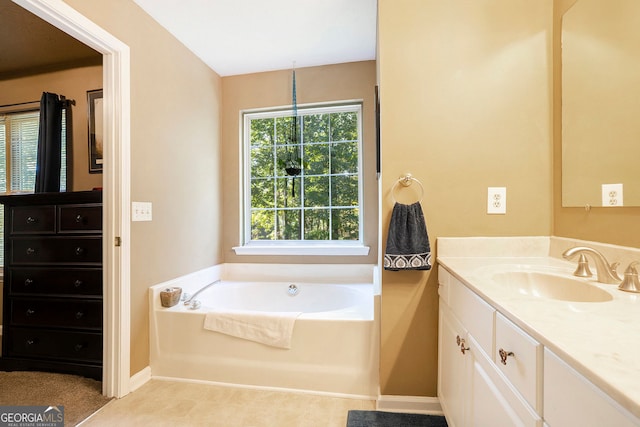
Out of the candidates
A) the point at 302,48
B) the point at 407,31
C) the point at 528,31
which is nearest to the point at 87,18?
the point at 302,48

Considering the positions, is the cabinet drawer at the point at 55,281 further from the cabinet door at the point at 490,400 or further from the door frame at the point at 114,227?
the cabinet door at the point at 490,400

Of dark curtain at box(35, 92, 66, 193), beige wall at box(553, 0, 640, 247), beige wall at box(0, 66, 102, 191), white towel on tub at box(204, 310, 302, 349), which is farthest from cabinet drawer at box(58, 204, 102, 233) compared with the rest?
beige wall at box(553, 0, 640, 247)

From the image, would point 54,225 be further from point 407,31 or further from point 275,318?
point 407,31

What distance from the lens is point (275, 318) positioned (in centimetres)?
180

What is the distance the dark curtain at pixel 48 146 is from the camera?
7.29 ft

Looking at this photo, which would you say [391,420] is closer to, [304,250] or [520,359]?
[520,359]

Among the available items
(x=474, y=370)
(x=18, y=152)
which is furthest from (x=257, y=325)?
(x=18, y=152)

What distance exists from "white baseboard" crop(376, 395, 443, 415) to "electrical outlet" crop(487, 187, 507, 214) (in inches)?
42.5

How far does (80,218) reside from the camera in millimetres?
1893

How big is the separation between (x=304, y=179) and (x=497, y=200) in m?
1.81

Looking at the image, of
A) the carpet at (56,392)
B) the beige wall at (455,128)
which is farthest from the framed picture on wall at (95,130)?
the beige wall at (455,128)

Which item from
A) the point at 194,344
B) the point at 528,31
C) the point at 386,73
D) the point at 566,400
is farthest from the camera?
the point at 194,344

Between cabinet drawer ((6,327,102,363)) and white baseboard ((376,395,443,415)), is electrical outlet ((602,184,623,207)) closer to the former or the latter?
white baseboard ((376,395,443,415))

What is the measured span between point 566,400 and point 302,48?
2.68 meters
